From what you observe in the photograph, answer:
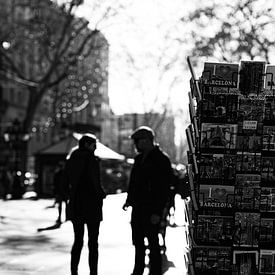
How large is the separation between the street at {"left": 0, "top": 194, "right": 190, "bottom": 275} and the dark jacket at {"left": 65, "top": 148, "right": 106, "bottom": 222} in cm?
121

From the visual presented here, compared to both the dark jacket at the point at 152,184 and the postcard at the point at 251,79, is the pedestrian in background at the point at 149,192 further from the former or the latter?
the postcard at the point at 251,79

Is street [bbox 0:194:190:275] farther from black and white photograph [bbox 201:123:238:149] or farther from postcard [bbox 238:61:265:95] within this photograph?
postcard [bbox 238:61:265:95]

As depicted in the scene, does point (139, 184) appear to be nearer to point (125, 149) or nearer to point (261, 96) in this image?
point (261, 96)

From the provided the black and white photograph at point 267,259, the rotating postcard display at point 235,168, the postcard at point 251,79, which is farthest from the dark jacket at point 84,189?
the postcard at point 251,79

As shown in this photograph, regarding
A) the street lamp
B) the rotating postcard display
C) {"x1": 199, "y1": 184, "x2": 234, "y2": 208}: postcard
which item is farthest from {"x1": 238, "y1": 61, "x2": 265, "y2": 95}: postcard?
the street lamp

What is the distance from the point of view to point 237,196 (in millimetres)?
6719

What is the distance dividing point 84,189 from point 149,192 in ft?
2.70

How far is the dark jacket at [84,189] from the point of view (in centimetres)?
952

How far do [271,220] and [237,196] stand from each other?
0.35 metres

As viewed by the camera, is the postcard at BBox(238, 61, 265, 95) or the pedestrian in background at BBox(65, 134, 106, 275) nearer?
the postcard at BBox(238, 61, 265, 95)

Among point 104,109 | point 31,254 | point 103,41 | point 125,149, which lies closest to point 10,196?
point 103,41

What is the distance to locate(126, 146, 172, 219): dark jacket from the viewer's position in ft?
30.4

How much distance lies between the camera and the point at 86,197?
9570 millimetres

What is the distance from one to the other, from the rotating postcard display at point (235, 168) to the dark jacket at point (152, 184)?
250cm
